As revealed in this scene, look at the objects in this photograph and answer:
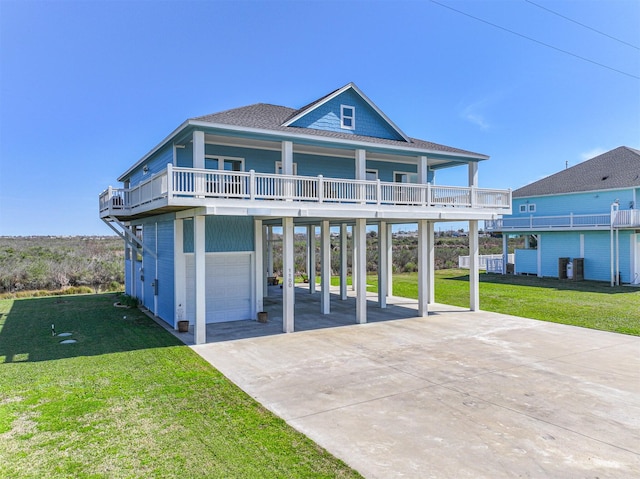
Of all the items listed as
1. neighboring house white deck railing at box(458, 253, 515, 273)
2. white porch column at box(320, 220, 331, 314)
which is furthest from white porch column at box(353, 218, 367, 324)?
neighboring house white deck railing at box(458, 253, 515, 273)

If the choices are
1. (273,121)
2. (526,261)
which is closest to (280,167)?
(273,121)

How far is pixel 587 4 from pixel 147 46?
61.3 feet

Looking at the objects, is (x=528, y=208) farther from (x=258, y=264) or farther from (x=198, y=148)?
(x=198, y=148)

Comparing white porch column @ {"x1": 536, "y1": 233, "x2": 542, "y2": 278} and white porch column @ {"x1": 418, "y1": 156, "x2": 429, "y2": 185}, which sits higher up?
white porch column @ {"x1": 418, "y1": 156, "x2": 429, "y2": 185}

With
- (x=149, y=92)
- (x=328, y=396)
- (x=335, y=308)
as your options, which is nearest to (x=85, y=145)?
(x=149, y=92)

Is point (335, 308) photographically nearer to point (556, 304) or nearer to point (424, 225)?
point (424, 225)

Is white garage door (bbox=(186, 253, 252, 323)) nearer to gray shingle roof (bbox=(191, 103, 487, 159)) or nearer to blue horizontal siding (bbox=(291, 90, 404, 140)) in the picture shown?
gray shingle roof (bbox=(191, 103, 487, 159))

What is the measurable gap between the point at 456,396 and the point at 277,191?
7.54 m

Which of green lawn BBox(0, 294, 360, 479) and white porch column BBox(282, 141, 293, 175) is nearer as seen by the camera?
green lawn BBox(0, 294, 360, 479)

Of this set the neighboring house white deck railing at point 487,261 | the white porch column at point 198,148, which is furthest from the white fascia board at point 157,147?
the neighboring house white deck railing at point 487,261

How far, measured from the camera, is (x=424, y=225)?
15562 millimetres

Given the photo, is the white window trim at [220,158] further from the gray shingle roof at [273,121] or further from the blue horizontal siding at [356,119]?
the blue horizontal siding at [356,119]

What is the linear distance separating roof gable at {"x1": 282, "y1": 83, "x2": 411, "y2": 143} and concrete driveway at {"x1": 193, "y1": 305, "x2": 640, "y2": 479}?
7649mm

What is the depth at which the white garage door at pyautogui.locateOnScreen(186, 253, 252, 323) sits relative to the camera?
13.9 metres
